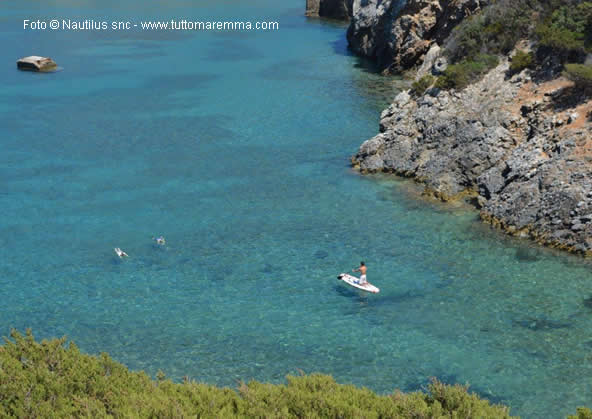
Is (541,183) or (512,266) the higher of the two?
(541,183)

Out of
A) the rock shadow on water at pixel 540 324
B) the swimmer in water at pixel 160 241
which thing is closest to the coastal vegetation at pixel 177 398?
the rock shadow on water at pixel 540 324

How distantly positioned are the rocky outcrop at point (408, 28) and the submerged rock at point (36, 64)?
4066cm

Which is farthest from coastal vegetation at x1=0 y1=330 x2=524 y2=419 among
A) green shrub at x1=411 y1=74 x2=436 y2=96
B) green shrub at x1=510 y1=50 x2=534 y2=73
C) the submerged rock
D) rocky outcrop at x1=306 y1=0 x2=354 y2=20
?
rocky outcrop at x1=306 y1=0 x2=354 y2=20

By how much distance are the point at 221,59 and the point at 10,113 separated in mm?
30692

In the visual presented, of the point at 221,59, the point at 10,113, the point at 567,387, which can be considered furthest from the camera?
the point at 221,59

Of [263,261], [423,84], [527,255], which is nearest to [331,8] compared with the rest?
[423,84]

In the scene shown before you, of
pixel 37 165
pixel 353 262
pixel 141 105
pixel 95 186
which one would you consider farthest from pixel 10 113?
pixel 353 262

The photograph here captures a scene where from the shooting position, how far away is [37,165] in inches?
2099

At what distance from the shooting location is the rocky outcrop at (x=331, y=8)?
124 meters

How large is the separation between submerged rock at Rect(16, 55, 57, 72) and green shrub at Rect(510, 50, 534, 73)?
59.8 metres

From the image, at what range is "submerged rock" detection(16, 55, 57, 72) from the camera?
85438mm

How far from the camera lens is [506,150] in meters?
45.4

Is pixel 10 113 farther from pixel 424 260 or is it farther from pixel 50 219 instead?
pixel 424 260

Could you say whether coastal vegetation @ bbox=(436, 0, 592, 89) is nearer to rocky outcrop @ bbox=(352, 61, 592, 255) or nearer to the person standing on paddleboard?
rocky outcrop @ bbox=(352, 61, 592, 255)
